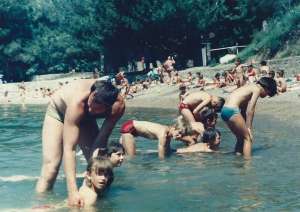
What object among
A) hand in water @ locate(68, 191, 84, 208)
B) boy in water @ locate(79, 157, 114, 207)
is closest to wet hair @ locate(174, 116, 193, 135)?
boy in water @ locate(79, 157, 114, 207)

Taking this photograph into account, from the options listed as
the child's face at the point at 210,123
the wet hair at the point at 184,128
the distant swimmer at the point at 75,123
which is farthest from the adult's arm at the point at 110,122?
the child's face at the point at 210,123

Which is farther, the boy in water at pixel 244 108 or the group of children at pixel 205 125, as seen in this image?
the group of children at pixel 205 125

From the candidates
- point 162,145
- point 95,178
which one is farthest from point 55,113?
point 162,145

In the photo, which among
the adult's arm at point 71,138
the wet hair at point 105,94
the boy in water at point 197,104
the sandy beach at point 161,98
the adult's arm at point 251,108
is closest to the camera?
the wet hair at point 105,94

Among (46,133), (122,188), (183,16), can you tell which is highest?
(183,16)

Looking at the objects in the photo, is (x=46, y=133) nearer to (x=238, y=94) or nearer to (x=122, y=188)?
(x=122, y=188)

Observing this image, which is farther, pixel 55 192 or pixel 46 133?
pixel 55 192

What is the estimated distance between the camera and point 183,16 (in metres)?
38.2

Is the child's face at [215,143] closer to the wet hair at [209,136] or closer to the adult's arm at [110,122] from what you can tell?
the wet hair at [209,136]

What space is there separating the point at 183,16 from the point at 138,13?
295 centimetres

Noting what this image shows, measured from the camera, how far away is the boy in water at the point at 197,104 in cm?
1145

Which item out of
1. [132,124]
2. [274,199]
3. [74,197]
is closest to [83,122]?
[74,197]

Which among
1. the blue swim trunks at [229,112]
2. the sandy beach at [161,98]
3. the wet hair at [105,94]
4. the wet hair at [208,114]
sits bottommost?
the sandy beach at [161,98]

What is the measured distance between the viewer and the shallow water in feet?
22.4
